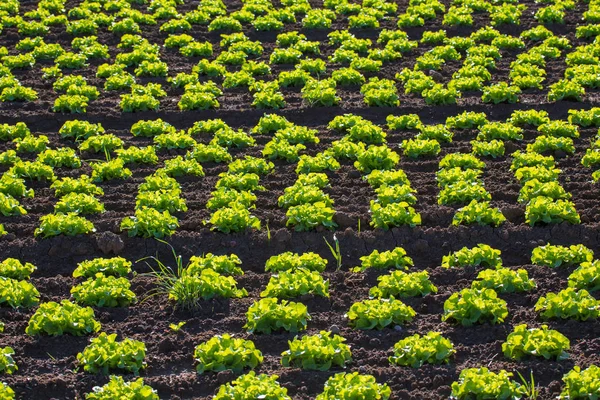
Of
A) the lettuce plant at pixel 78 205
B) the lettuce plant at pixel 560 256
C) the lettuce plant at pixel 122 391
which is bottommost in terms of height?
the lettuce plant at pixel 122 391

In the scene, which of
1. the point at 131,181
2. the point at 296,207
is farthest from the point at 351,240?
the point at 131,181

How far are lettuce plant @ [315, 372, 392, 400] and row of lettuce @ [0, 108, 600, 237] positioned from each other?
9.09ft

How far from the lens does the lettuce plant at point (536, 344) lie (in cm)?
740

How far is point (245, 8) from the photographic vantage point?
16.9m

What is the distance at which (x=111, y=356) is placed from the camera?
7406 millimetres

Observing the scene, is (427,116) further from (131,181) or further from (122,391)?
(122,391)

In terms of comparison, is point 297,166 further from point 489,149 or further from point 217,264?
point 217,264

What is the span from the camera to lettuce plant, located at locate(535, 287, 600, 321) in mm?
7910

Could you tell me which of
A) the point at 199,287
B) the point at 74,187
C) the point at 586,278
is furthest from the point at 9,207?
the point at 586,278

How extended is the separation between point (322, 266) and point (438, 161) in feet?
9.69

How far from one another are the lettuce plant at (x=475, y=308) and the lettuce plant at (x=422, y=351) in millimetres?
501

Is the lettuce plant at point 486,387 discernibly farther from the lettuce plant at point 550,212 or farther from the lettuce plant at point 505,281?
the lettuce plant at point 550,212

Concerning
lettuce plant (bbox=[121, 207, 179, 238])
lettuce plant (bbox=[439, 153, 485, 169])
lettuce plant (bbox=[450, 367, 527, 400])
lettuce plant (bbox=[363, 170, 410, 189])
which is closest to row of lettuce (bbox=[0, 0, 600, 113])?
A: lettuce plant (bbox=[439, 153, 485, 169])

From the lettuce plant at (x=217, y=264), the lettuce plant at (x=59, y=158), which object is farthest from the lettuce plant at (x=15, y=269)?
the lettuce plant at (x=59, y=158)
